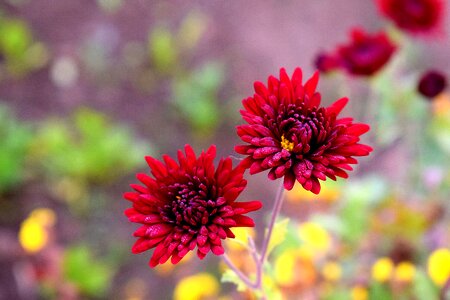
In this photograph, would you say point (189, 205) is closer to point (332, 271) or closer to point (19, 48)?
point (332, 271)

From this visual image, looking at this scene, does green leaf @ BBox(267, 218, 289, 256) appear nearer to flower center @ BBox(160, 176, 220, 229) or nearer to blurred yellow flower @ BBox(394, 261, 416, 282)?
flower center @ BBox(160, 176, 220, 229)

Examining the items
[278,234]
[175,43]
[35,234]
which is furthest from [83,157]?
[278,234]

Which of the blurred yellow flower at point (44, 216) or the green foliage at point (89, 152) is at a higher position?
the green foliage at point (89, 152)

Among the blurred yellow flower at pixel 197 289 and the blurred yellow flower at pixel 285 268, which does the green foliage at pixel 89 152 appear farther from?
the blurred yellow flower at pixel 285 268

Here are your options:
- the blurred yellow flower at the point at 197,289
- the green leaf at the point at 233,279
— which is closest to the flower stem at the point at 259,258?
the green leaf at the point at 233,279

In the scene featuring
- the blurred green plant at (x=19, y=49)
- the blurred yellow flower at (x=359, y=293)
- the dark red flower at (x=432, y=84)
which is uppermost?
the blurred green plant at (x=19, y=49)

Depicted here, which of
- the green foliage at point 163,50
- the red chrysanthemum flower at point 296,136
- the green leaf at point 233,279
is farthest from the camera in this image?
the green foliage at point 163,50

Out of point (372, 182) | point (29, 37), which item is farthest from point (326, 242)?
point (29, 37)

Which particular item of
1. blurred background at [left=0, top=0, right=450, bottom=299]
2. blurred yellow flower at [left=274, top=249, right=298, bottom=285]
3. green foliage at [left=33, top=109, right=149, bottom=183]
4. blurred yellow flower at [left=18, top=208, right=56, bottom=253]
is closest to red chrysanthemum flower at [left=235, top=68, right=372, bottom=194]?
blurred background at [left=0, top=0, right=450, bottom=299]
